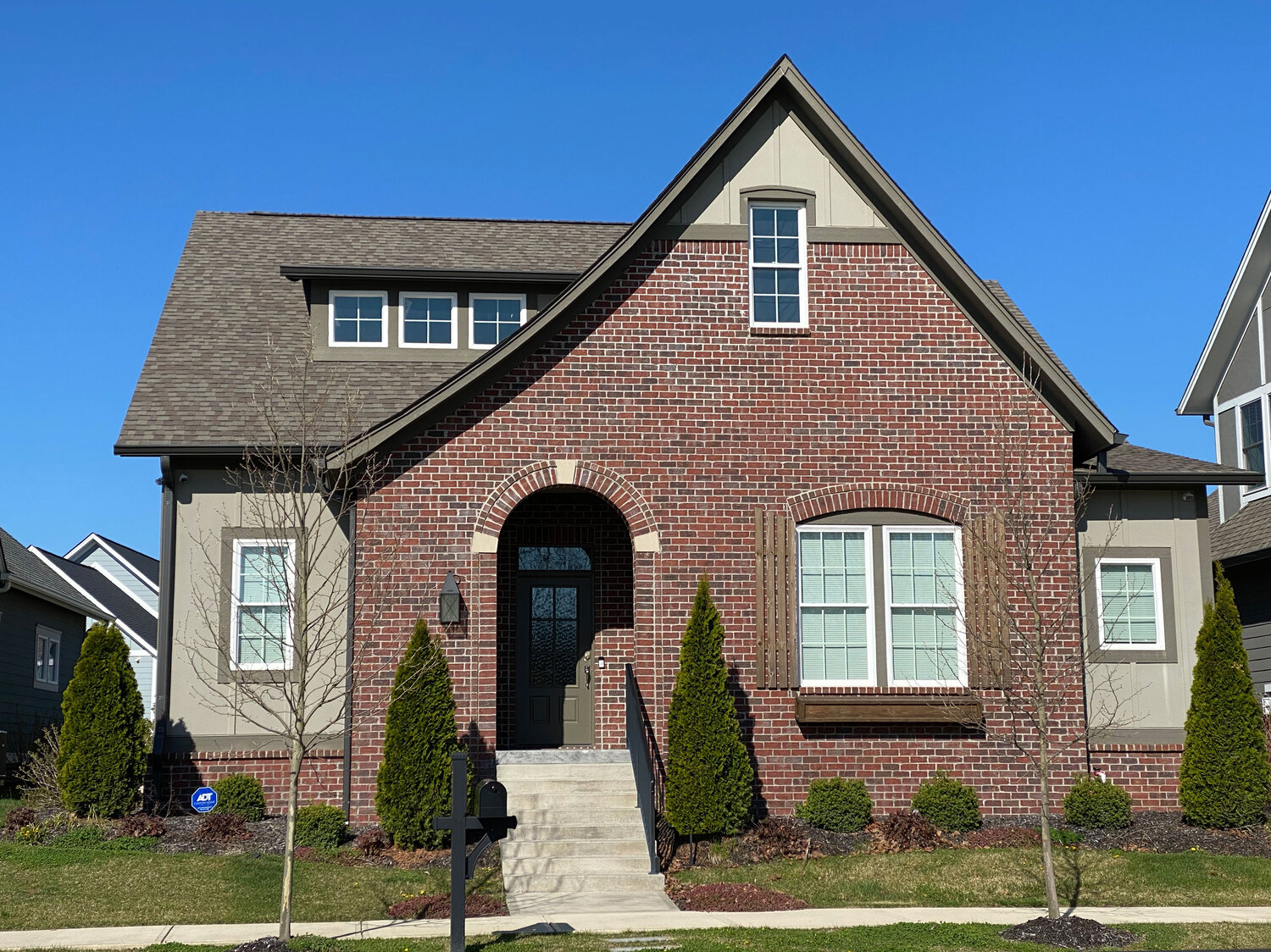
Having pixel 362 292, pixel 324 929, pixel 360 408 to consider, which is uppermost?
pixel 362 292

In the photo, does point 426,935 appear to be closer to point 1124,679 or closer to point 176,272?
point 1124,679

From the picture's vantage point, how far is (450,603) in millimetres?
15180

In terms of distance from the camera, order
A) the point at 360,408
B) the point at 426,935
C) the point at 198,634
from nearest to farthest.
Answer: the point at 426,935, the point at 198,634, the point at 360,408

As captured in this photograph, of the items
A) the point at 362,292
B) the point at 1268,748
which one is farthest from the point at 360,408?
the point at 1268,748

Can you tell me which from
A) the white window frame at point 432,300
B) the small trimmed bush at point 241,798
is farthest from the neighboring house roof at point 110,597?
the small trimmed bush at point 241,798

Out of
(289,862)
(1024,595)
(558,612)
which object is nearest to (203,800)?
(558,612)

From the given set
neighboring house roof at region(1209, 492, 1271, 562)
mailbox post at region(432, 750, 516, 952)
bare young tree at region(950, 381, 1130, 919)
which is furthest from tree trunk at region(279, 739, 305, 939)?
neighboring house roof at region(1209, 492, 1271, 562)

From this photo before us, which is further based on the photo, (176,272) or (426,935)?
(176,272)

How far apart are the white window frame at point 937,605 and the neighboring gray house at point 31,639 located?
A: 14.2 m

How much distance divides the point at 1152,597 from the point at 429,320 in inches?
427

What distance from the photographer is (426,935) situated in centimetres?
1093

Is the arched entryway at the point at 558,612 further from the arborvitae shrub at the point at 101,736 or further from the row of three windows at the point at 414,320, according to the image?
the arborvitae shrub at the point at 101,736

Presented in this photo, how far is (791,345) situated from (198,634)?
823 centimetres

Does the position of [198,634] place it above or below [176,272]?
below
